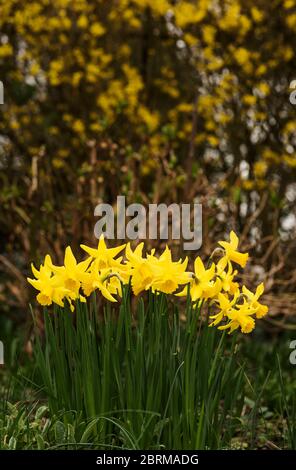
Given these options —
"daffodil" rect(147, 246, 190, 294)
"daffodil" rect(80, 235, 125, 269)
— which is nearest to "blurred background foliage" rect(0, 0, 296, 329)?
"daffodil" rect(80, 235, 125, 269)

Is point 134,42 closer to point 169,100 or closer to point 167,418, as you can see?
point 169,100

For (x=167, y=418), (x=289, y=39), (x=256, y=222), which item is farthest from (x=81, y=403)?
(x=289, y=39)

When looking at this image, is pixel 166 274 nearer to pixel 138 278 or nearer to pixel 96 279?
pixel 138 278

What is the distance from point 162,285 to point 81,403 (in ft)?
1.83

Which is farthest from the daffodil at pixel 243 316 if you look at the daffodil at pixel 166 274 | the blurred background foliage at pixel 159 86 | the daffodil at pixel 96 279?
the blurred background foliage at pixel 159 86

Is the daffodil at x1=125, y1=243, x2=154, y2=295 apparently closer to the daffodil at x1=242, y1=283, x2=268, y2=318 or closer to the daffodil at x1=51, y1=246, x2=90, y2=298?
the daffodil at x1=51, y1=246, x2=90, y2=298

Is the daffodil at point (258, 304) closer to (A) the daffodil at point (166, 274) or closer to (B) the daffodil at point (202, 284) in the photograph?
(B) the daffodil at point (202, 284)

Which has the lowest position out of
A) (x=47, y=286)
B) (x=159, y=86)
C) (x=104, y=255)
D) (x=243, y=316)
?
(x=243, y=316)

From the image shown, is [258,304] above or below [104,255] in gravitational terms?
below

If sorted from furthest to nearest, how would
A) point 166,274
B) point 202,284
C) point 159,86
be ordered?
point 159,86 → point 202,284 → point 166,274

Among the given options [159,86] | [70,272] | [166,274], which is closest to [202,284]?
[166,274]

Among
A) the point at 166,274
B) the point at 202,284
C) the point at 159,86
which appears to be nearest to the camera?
the point at 166,274

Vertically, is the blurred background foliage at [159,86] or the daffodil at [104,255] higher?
the blurred background foliage at [159,86]

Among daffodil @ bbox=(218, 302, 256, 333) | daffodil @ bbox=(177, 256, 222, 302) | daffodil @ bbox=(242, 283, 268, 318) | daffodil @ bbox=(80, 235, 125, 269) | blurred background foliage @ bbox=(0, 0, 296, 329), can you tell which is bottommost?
daffodil @ bbox=(218, 302, 256, 333)
